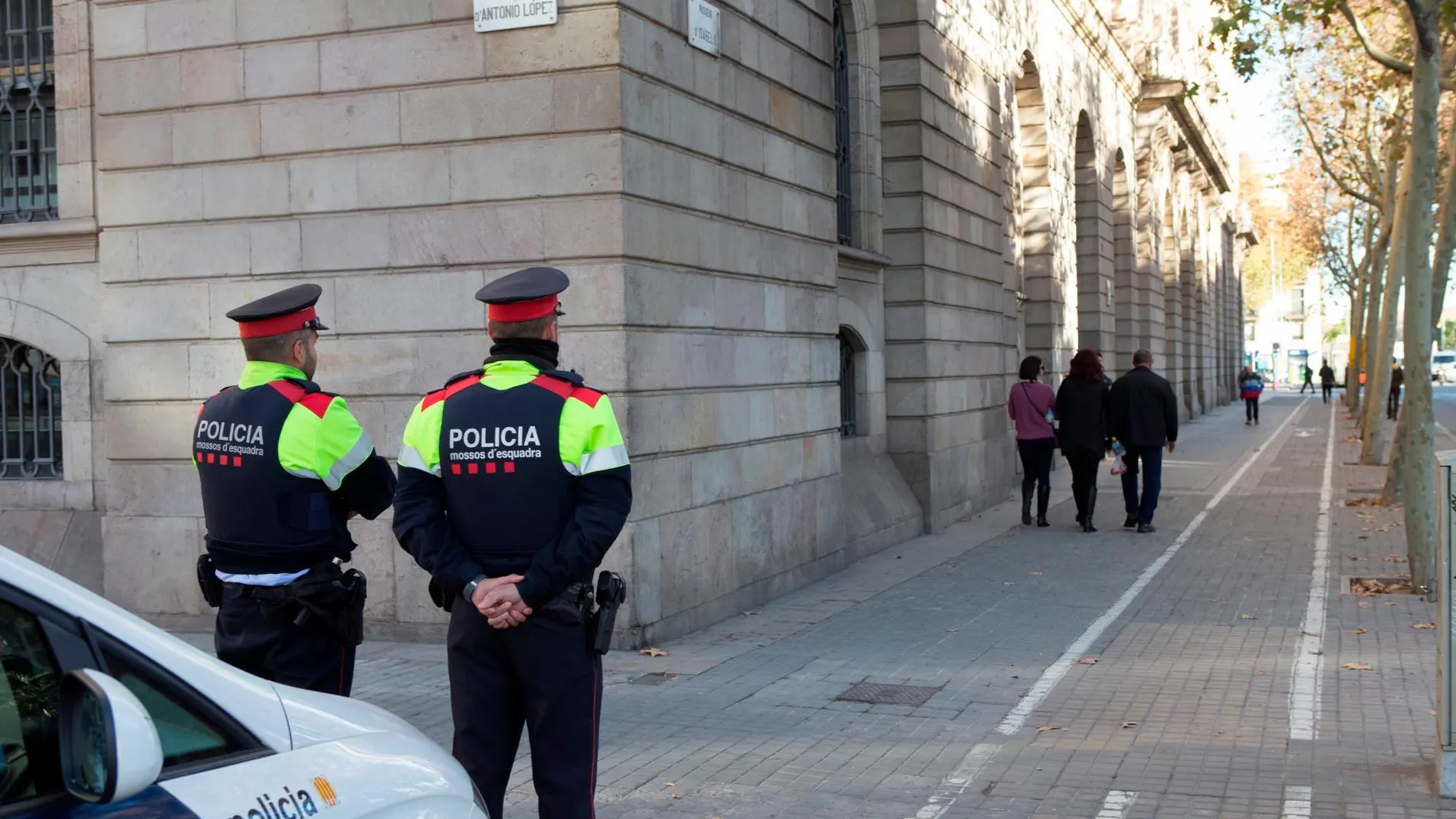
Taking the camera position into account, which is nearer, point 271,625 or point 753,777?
point 271,625

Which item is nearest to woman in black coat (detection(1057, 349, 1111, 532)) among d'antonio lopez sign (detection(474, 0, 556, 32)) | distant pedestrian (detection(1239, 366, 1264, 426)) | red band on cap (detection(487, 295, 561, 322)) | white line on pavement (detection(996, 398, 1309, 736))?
white line on pavement (detection(996, 398, 1309, 736))

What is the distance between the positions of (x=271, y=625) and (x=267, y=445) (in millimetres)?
564

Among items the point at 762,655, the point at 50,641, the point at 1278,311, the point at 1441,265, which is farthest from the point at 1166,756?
the point at 1278,311

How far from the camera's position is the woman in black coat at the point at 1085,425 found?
1606 cm

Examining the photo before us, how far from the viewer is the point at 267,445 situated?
479 centimetres

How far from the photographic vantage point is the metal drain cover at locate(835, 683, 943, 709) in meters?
8.08

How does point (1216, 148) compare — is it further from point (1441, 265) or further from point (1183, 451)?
point (1441, 265)

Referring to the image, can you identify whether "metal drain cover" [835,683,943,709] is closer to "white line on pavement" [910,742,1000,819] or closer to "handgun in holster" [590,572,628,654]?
"white line on pavement" [910,742,1000,819]

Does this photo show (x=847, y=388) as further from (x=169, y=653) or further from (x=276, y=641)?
(x=169, y=653)

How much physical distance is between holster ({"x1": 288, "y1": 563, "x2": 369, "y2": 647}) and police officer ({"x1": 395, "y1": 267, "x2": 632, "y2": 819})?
1.58 ft

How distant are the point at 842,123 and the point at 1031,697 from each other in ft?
26.4

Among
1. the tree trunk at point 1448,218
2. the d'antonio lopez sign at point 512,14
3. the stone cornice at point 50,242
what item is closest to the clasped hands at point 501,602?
the d'antonio lopez sign at point 512,14

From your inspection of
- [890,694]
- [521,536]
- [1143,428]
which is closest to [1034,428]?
[1143,428]

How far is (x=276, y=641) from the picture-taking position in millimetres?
4777
